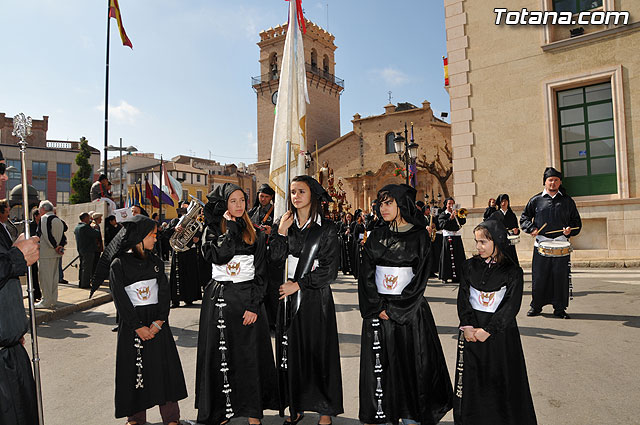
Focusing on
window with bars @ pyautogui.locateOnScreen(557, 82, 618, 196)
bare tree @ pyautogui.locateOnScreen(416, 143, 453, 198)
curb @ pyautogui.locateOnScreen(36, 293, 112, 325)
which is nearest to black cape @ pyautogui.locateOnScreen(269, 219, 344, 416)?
curb @ pyautogui.locateOnScreen(36, 293, 112, 325)

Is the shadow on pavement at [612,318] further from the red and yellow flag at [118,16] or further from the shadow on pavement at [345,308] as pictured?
the red and yellow flag at [118,16]

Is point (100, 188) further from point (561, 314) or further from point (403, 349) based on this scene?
point (561, 314)

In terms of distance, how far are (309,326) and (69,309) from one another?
706 centimetres

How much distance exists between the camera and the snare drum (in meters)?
6.99

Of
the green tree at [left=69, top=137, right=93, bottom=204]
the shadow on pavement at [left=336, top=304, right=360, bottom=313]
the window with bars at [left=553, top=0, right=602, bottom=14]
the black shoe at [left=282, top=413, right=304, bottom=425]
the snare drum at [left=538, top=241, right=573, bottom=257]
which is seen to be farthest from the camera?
the green tree at [left=69, top=137, right=93, bottom=204]

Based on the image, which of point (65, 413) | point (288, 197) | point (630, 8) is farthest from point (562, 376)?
point (630, 8)

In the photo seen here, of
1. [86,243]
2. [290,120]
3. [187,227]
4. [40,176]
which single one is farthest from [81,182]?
[290,120]

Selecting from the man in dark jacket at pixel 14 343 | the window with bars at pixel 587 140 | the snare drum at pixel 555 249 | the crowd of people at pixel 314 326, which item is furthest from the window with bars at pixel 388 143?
the man in dark jacket at pixel 14 343

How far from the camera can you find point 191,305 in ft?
30.5

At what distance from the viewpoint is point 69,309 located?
8586 millimetres

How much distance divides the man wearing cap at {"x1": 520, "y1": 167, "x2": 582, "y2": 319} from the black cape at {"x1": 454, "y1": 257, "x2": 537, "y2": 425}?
412 cm

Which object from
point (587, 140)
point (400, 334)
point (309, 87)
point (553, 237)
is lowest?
point (400, 334)

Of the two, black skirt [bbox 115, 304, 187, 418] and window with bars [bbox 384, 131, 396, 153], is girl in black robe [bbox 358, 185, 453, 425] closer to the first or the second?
black skirt [bbox 115, 304, 187, 418]

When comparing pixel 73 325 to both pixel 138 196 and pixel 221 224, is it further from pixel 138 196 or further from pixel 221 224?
pixel 138 196
